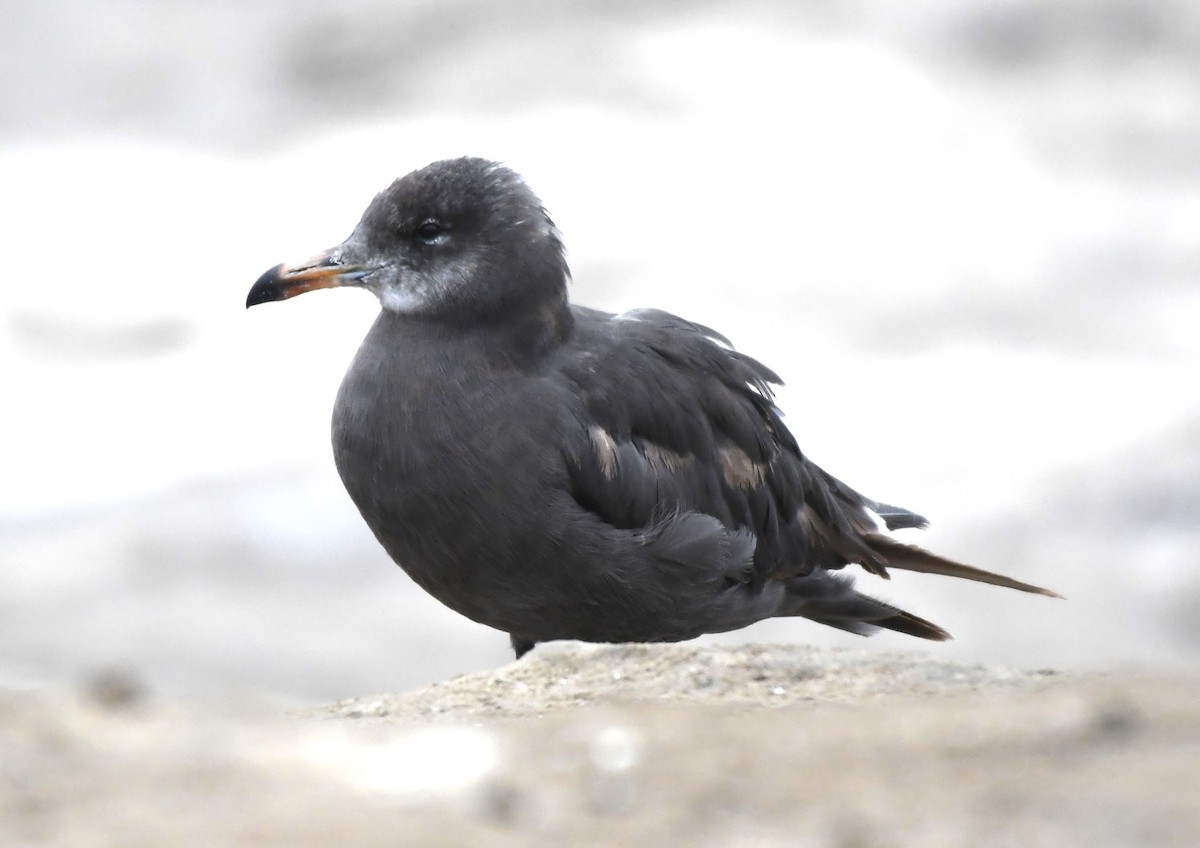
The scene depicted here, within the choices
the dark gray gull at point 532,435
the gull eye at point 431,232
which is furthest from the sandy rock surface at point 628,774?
the gull eye at point 431,232

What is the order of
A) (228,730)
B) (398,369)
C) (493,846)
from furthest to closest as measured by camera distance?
(398,369)
(228,730)
(493,846)

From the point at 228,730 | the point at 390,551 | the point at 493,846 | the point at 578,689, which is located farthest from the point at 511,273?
the point at 493,846

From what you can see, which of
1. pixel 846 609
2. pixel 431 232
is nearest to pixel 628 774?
pixel 431 232

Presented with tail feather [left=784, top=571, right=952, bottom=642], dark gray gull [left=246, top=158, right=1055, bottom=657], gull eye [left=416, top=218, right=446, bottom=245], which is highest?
gull eye [left=416, top=218, right=446, bottom=245]

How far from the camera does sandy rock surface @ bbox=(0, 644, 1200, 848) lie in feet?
10.7

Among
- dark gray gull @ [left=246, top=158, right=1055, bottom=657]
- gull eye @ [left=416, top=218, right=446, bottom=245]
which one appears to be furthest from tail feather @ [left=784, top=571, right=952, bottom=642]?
gull eye @ [left=416, top=218, right=446, bottom=245]

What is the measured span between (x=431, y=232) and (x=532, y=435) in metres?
0.90

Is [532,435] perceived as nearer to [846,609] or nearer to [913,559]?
[846,609]

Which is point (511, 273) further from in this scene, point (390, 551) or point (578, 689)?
point (578, 689)

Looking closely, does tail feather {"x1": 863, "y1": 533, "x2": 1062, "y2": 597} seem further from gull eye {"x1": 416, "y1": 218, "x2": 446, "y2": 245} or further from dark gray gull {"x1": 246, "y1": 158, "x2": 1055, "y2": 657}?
gull eye {"x1": 416, "y1": 218, "x2": 446, "y2": 245}

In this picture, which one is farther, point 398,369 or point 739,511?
point 739,511

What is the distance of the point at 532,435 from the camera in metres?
5.70

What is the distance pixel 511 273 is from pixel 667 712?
2.14m

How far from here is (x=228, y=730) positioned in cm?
405
